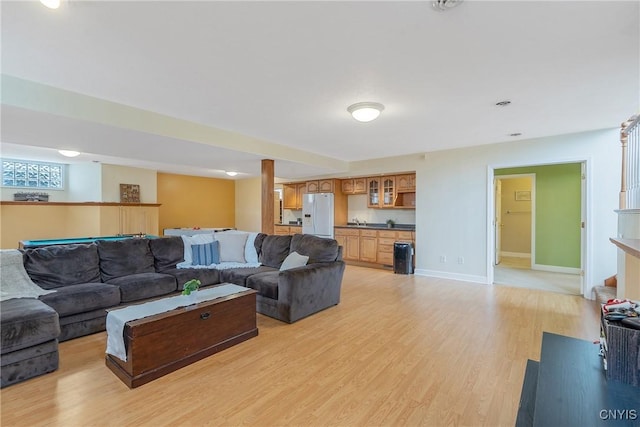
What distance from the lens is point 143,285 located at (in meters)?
3.38

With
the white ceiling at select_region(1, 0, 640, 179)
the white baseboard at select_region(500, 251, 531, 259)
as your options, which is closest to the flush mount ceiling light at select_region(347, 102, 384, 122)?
the white ceiling at select_region(1, 0, 640, 179)

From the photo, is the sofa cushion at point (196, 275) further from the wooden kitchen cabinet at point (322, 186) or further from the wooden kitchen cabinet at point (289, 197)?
the wooden kitchen cabinet at point (289, 197)

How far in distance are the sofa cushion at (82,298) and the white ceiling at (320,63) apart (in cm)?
172

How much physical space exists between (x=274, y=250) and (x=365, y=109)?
2397mm

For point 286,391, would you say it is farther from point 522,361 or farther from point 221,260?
point 221,260

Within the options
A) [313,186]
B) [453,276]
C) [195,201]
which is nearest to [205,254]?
[313,186]

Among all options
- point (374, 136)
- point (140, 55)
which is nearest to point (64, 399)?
point (140, 55)

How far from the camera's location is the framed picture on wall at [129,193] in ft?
23.9

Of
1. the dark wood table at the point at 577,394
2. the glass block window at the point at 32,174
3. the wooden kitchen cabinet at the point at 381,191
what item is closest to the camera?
the dark wood table at the point at 577,394

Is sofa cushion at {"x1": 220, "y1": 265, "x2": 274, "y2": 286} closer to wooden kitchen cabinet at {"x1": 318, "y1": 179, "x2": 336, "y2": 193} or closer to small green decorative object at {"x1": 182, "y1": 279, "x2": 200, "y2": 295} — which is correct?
small green decorative object at {"x1": 182, "y1": 279, "x2": 200, "y2": 295}

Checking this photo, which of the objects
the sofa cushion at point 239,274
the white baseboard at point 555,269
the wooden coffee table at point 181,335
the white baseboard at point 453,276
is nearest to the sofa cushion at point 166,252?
the sofa cushion at point 239,274

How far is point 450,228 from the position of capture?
5504mm

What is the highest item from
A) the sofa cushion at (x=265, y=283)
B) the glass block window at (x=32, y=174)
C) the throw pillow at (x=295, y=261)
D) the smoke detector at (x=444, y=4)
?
the smoke detector at (x=444, y=4)

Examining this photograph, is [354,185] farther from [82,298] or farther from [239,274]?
[82,298]
